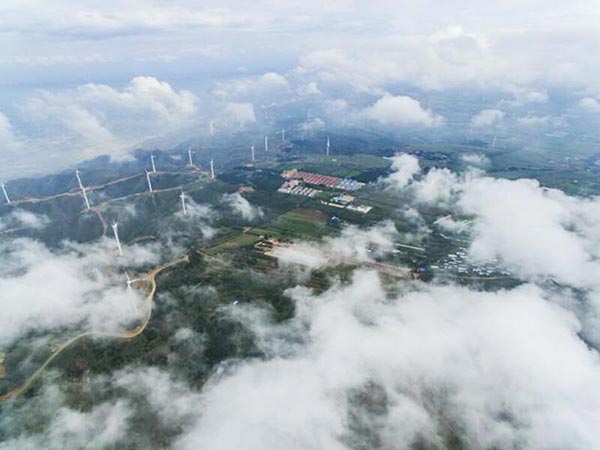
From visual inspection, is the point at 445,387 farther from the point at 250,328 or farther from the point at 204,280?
the point at 204,280

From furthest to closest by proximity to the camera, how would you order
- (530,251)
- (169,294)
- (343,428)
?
(530,251) < (169,294) < (343,428)

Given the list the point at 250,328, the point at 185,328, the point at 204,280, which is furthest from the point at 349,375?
the point at 204,280

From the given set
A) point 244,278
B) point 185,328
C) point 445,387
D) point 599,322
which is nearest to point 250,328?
point 185,328

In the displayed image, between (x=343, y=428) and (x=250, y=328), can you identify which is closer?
(x=343, y=428)

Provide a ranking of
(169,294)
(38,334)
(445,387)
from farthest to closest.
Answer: (169,294) → (38,334) → (445,387)

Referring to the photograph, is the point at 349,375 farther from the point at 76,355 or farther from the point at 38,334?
the point at 38,334

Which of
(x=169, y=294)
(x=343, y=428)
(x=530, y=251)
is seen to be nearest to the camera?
(x=343, y=428)

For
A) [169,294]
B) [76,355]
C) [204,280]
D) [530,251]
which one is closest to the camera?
[76,355]

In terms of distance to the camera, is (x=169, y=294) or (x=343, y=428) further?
(x=169, y=294)
